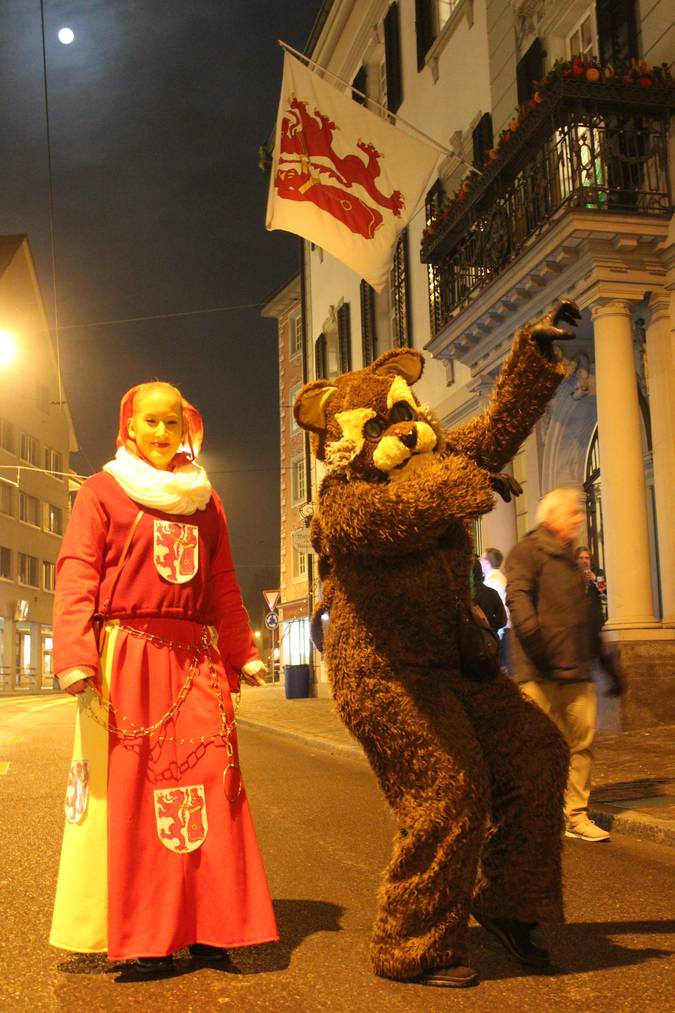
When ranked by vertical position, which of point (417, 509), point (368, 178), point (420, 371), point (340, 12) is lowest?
point (417, 509)

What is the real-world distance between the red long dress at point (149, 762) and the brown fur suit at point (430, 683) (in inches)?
17.0

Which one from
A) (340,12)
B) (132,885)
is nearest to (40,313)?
(340,12)

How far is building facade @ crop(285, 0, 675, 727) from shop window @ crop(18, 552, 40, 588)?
111 feet

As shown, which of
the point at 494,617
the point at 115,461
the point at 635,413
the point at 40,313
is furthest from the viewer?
the point at 40,313

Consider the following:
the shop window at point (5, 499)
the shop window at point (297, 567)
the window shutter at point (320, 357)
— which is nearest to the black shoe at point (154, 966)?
the window shutter at point (320, 357)

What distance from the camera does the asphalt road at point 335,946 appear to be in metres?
3.11

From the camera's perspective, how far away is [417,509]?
324 cm

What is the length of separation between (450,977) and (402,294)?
18.9 m

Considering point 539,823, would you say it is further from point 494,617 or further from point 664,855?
point 494,617

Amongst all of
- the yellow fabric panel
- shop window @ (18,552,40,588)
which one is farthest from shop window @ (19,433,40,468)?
the yellow fabric panel

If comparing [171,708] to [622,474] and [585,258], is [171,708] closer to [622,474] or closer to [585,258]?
[622,474]

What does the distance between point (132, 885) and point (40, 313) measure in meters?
55.2

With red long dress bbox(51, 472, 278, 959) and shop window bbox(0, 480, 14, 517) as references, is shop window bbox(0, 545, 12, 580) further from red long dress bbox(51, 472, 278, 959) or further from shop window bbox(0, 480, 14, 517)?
red long dress bbox(51, 472, 278, 959)

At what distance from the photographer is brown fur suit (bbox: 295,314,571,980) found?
3.24 meters
